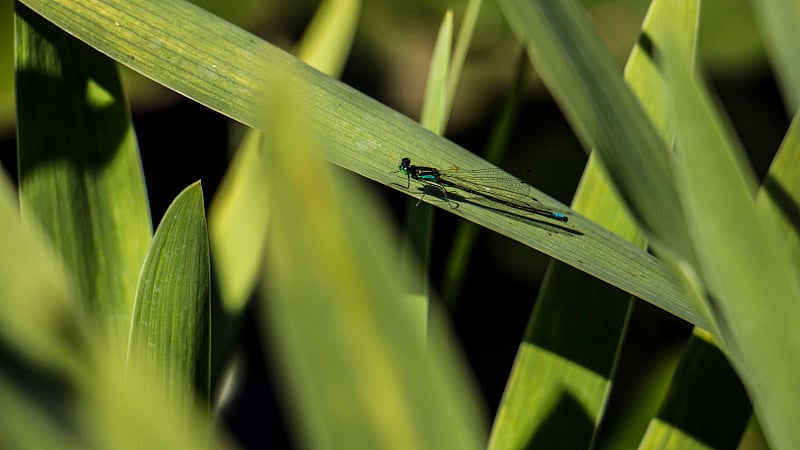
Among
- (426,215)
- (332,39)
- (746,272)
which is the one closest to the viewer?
(746,272)

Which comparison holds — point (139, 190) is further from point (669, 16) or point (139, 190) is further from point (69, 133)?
point (669, 16)

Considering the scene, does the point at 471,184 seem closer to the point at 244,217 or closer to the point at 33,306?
the point at 244,217

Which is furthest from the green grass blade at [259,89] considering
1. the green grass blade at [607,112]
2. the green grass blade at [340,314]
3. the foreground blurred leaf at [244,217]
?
the green grass blade at [340,314]

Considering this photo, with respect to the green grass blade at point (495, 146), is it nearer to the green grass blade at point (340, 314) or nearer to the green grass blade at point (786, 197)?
the green grass blade at point (786, 197)

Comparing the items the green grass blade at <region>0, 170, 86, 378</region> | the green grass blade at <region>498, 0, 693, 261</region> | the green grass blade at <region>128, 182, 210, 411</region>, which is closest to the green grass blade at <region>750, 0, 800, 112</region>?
the green grass blade at <region>498, 0, 693, 261</region>

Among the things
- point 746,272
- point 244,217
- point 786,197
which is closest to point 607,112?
point 746,272
